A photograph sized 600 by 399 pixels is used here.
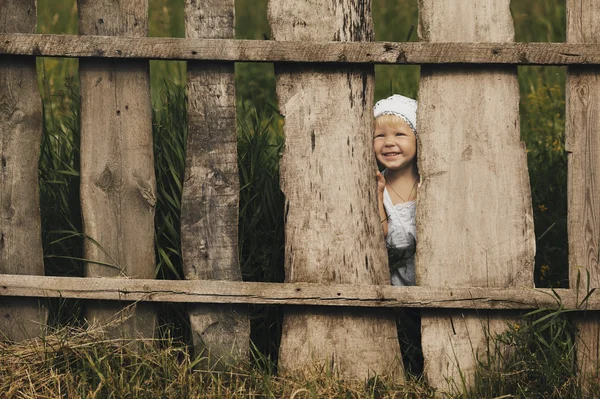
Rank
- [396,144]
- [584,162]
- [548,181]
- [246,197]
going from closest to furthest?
1. [584,162]
2. [396,144]
3. [246,197]
4. [548,181]

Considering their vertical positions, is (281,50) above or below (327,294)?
above

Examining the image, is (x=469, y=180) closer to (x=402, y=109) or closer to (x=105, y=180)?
(x=402, y=109)

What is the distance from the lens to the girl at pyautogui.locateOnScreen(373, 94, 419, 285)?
11.1ft

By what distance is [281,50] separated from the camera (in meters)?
3.00

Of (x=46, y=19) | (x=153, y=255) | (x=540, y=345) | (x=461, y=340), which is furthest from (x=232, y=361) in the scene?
(x=46, y=19)

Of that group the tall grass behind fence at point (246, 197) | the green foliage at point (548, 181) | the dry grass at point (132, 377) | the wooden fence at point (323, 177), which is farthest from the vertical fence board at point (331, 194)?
the green foliage at point (548, 181)

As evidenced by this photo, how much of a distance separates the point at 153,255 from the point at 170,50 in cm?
80

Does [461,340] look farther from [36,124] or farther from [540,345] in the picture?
[36,124]

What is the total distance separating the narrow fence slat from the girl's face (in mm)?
648

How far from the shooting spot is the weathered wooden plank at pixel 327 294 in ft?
10.2

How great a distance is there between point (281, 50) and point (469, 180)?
853 mm

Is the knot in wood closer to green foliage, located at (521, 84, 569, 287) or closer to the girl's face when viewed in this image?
the girl's face

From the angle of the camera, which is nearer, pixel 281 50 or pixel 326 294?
pixel 281 50

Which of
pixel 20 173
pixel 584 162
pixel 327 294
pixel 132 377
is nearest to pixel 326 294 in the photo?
pixel 327 294
